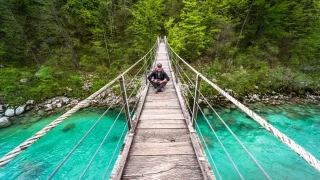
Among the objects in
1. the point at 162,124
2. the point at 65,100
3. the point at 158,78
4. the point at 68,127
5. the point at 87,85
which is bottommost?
the point at 68,127

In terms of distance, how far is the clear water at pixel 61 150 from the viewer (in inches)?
223

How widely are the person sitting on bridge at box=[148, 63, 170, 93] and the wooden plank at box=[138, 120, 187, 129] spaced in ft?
5.33

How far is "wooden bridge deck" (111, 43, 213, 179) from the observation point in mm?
1809

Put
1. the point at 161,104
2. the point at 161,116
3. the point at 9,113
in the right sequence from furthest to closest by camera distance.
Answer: the point at 9,113
the point at 161,104
the point at 161,116

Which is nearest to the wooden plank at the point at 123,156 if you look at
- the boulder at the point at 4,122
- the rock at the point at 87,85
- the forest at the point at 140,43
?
the forest at the point at 140,43

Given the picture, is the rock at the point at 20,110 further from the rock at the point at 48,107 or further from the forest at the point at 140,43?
the rock at the point at 48,107

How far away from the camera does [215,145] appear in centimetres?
687

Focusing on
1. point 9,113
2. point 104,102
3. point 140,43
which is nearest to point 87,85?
point 104,102

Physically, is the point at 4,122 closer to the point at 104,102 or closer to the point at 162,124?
the point at 104,102

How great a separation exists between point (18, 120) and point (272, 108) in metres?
16.0

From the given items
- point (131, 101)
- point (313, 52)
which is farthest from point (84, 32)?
point (313, 52)

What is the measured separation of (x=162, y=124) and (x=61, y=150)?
246 inches

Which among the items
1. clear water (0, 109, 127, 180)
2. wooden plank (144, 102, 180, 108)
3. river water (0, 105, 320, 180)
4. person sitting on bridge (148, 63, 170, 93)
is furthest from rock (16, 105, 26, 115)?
wooden plank (144, 102, 180, 108)

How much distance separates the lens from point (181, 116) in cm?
307
